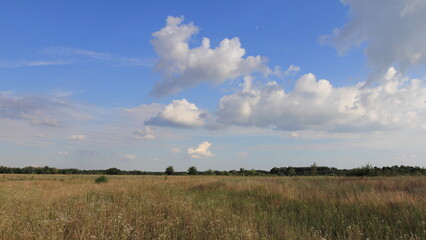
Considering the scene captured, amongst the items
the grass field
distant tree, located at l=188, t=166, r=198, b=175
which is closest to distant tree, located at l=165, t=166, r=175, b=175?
distant tree, located at l=188, t=166, r=198, b=175

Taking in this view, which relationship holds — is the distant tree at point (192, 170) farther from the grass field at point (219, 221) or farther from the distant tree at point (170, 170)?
the grass field at point (219, 221)

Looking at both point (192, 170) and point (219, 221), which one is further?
point (192, 170)

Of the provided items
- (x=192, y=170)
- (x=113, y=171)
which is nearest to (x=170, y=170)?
(x=192, y=170)

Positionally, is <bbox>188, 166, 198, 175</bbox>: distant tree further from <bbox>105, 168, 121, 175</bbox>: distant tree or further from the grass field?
the grass field

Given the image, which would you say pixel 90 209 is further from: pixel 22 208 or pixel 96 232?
pixel 96 232

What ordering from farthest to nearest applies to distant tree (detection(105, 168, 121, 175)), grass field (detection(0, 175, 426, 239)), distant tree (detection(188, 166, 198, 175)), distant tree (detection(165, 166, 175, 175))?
distant tree (detection(105, 168, 121, 175))
distant tree (detection(165, 166, 175, 175))
distant tree (detection(188, 166, 198, 175))
grass field (detection(0, 175, 426, 239))

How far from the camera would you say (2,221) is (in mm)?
6250

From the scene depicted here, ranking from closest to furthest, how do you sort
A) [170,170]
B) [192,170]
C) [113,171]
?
[192,170] < [170,170] < [113,171]

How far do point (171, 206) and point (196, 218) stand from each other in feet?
7.16

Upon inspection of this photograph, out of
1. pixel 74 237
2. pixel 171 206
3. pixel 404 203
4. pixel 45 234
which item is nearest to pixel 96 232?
pixel 74 237

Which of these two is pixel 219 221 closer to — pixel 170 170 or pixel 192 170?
pixel 192 170

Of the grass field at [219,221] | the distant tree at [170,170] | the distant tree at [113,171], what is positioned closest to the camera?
the grass field at [219,221]

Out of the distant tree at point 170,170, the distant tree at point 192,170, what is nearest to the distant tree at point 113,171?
the distant tree at point 170,170

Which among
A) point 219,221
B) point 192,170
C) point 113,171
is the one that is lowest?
point 219,221
